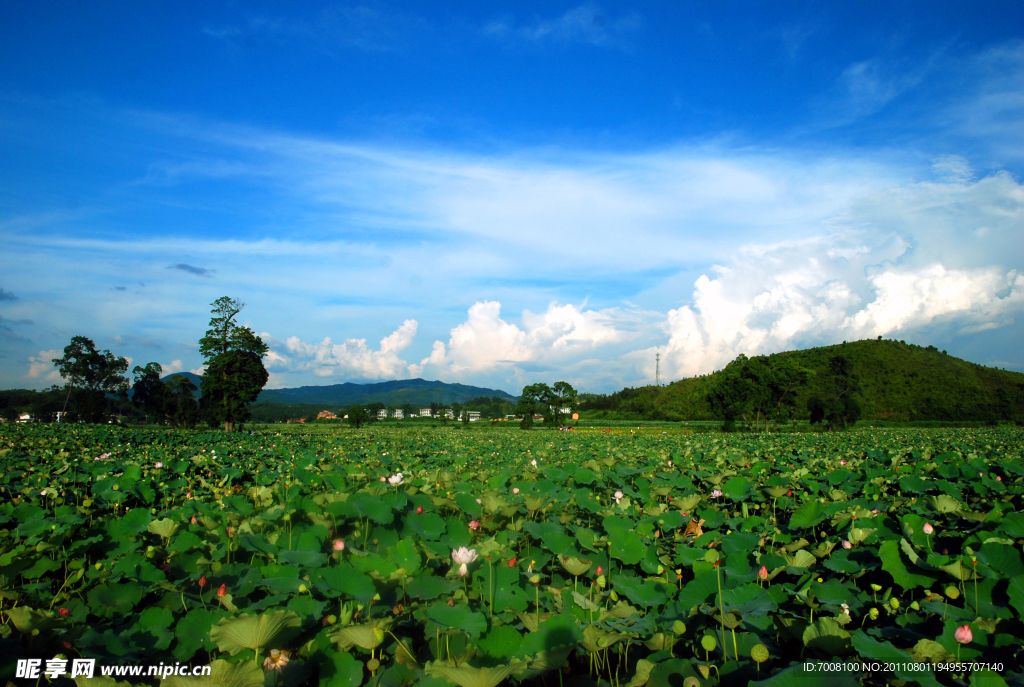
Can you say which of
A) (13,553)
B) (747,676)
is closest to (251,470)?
(13,553)

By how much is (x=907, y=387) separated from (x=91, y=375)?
343 ft

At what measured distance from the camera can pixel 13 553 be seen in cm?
287

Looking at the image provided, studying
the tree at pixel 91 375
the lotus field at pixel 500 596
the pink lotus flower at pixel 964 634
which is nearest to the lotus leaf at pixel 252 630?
the lotus field at pixel 500 596

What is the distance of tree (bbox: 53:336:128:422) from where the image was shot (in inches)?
2046

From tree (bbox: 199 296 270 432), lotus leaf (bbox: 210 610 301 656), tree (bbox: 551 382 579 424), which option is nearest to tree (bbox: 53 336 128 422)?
tree (bbox: 199 296 270 432)

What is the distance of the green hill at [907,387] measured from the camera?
209 ft

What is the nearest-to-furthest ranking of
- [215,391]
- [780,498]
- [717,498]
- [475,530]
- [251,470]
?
[475,530] < [780,498] < [717,498] < [251,470] < [215,391]

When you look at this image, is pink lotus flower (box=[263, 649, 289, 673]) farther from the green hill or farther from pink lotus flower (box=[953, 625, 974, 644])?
the green hill

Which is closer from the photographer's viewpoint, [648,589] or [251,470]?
[648,589]

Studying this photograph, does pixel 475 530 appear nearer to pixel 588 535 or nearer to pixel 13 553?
pixel 588 535

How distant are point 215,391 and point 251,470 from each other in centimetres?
3955

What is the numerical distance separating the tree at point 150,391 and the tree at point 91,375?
1.65m

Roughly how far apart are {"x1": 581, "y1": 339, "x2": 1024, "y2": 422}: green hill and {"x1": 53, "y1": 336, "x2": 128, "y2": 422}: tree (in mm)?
64829

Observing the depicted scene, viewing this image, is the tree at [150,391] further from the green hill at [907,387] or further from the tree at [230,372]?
the green hill at [907,387]
